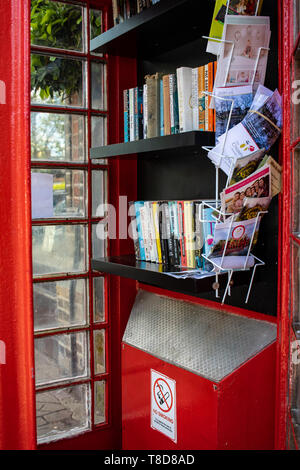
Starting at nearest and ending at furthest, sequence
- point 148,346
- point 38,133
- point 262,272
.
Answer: point 262,272
point 148,346
point 38,133

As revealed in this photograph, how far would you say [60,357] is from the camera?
245 cm

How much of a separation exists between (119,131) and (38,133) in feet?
1.38

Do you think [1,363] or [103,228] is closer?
[1,363]

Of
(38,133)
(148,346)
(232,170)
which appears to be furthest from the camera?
(38,133)

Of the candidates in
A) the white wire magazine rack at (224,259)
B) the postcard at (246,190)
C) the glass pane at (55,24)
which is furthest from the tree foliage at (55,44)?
the postcard at (246,190)

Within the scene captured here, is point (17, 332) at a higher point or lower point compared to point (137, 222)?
lower

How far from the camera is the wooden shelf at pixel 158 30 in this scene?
6.15ft

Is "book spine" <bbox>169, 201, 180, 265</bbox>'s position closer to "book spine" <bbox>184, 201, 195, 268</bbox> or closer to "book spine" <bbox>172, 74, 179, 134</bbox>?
"book spine" <bbox>184, 201, 195, 268</bbox>

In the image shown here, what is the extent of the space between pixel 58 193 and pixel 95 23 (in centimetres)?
89

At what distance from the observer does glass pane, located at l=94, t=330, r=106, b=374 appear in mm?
2530

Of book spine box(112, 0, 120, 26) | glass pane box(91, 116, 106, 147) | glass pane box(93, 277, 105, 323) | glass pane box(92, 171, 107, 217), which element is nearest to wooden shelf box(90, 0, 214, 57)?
book spine box(112, 0, 120, 26)

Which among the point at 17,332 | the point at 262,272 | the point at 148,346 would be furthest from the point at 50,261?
the point at 17,332

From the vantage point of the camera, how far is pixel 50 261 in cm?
239
